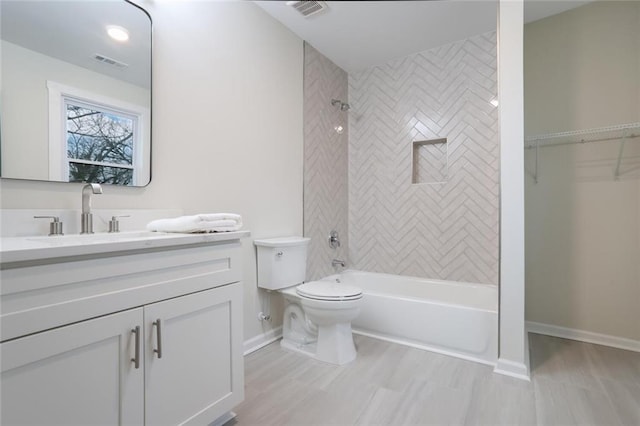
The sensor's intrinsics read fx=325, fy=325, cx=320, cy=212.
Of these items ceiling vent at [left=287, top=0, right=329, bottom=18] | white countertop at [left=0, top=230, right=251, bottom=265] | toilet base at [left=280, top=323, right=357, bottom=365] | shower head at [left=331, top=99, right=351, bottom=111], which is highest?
shower head at [left=331, top=99, right=351, bottom=111]

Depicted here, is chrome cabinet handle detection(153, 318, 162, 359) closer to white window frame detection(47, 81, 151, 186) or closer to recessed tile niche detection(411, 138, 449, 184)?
white window frame detection(47, 81, 151, 186)

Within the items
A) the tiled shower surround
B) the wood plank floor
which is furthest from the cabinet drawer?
the tiled shower surround

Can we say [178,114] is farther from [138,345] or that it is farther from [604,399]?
[604,399]

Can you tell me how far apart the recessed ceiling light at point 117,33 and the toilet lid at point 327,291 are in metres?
1.68

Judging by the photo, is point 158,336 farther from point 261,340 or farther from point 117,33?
point 117,33

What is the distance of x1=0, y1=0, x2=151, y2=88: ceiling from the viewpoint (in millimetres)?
1262

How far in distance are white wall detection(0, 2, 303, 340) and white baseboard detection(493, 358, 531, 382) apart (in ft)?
4.92

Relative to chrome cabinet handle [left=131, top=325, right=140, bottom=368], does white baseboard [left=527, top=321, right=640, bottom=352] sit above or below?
below

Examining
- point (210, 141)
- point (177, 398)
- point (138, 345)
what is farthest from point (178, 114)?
point (177, 398)

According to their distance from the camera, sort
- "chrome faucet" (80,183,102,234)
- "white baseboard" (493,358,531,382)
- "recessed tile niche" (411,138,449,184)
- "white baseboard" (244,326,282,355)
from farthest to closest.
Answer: "recessed tile niche" (411,138,449,184), "white baseboard" (244,326,282,355), "white baseboard" (493,358,531,382), "chrome faucet" (80,183,102,234)

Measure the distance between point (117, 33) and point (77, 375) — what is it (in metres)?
1.46

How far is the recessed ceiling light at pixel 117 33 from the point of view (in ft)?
4.96

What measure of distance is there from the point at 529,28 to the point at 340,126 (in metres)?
1.73

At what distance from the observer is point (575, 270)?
8.04 feet
